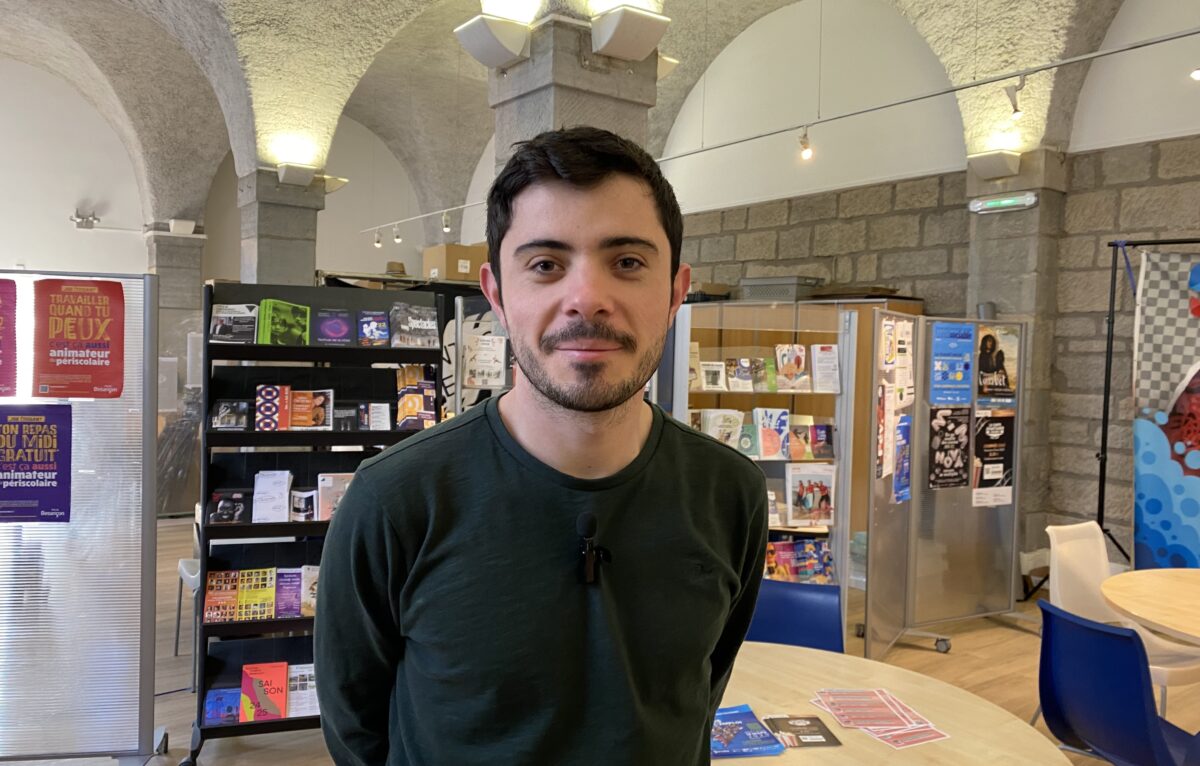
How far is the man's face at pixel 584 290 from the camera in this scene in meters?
0.97

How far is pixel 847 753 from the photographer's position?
187cm

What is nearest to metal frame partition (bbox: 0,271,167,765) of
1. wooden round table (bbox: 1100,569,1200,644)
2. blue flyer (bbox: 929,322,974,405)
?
wooden round table (bbox: 1100,569,1200,644)

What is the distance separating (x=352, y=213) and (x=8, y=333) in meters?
10.5

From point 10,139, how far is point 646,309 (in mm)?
13845

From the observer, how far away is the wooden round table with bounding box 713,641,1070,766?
6.07 ft

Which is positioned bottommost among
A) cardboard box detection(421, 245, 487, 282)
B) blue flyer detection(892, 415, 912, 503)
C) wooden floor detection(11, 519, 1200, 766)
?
wooden floor detection(11, 519, 1200, 766)

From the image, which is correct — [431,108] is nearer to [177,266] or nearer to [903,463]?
[177,266]

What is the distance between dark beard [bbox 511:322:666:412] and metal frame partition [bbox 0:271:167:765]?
2.93 meters

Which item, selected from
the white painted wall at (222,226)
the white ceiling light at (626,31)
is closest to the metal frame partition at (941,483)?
the white ceiling light at (626,31)

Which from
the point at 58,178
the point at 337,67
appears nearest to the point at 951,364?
the point at 337,67

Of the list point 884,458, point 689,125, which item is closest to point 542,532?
point 884,458

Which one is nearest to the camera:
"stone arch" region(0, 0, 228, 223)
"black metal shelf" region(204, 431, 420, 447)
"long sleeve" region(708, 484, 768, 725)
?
"long sleeve" region(708, 484, 768, 725)

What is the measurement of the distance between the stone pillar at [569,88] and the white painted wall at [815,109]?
3814mm

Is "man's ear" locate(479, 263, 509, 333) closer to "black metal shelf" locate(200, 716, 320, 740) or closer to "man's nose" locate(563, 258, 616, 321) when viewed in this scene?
"man's nose" locate(563, 258, 616, 321)
